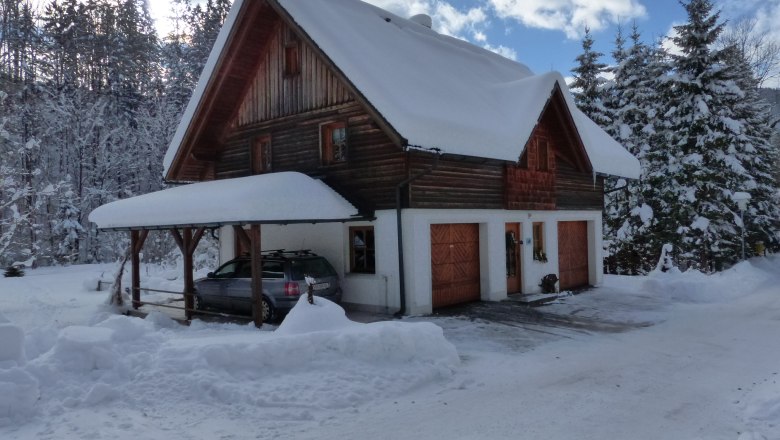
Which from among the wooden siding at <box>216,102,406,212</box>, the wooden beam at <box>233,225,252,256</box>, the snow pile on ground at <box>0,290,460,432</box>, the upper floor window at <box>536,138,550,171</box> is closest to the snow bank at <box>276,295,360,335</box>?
the snow pile on ground at <box>0,290,460,432</box>

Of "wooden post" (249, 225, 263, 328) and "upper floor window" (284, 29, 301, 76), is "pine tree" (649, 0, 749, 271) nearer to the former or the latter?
"upper floor window" (284, 29, 301, 76)

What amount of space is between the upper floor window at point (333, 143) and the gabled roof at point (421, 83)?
7.28 ft

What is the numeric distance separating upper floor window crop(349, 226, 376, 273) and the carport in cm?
96

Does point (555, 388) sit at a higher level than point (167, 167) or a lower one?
lower

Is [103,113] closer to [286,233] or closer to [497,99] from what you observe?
[286,233]

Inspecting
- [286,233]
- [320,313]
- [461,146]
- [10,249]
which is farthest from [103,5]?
[320,313]

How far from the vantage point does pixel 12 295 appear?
749 inches

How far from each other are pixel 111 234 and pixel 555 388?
3512 centimetres

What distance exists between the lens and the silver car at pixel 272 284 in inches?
483

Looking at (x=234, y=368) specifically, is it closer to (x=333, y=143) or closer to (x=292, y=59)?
(x=333, y=143)

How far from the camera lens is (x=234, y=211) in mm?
11375

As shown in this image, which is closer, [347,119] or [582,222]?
[347,119]

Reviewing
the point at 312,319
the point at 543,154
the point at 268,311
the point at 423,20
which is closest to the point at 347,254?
the point at 268,311

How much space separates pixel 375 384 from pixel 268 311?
5868 mm
